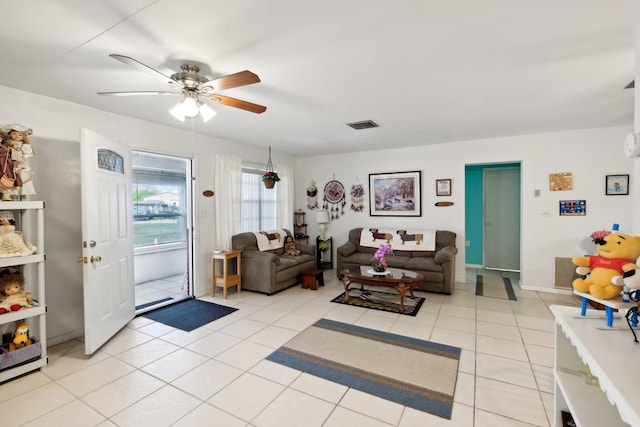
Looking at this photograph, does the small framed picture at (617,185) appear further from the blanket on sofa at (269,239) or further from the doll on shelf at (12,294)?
the doll on shelf at (12,294)

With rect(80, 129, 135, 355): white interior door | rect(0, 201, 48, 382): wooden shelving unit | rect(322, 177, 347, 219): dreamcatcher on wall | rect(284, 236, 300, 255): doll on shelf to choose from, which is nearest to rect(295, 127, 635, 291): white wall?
rect(322, 177, 347, 219): dreamcatcher on wall

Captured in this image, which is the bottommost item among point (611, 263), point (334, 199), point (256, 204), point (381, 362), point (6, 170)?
point (381, 362)

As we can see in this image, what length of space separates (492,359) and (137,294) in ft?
15.9

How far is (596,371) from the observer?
104 centimetres

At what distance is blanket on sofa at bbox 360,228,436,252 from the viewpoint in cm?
500

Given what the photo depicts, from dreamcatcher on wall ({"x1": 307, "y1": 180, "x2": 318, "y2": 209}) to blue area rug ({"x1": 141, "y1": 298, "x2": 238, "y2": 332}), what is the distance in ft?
10.3

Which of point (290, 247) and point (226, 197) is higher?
point (226, 197)

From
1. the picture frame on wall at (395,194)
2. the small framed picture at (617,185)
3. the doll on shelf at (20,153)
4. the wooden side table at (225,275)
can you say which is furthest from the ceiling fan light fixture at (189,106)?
the small framed picture at (617,185)

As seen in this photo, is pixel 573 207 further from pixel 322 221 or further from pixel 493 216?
pixel 322 221

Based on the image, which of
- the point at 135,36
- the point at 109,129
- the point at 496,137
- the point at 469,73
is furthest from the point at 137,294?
the point at 496,137

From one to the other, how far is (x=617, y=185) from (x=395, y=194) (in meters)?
3.16

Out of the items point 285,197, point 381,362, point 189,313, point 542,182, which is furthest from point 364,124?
point 189,313

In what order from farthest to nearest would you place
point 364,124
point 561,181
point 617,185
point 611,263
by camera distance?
1. point 561,181
2. point 617,185
3. point 364,124
4. point 611,263

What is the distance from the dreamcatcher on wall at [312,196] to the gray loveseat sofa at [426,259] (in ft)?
Answer: 3.79
